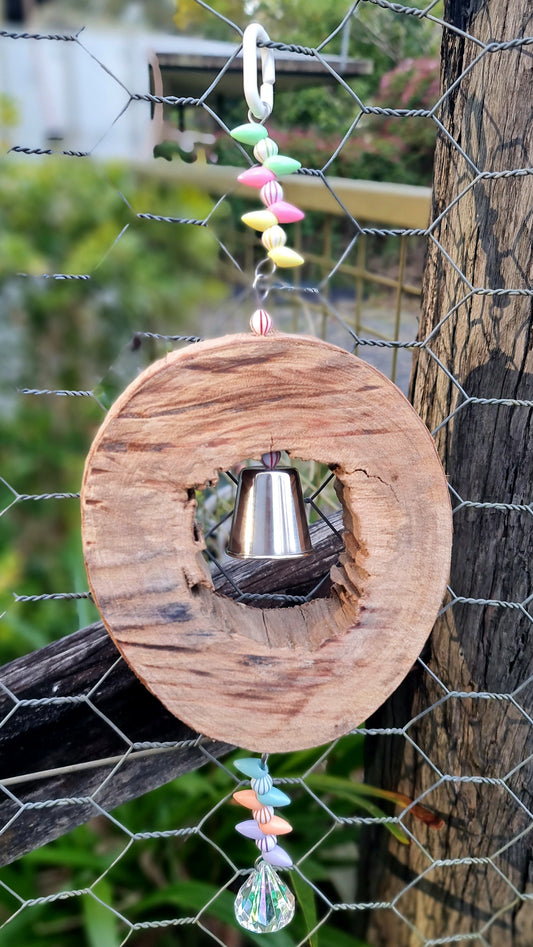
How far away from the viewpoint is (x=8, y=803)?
33.2 inches

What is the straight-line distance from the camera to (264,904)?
2.81 feet

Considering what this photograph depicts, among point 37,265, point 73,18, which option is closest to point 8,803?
point 37,265

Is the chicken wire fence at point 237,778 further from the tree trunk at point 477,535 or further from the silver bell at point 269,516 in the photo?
the silver bell at point 269,516

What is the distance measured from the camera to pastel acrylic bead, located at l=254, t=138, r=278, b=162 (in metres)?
0.66

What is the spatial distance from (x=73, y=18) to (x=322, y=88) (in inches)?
31.5

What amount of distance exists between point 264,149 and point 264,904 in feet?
2.72

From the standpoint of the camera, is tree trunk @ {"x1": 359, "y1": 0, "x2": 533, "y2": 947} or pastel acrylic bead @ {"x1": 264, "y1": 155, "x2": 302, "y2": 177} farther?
tree trunk @ {"x1": 359, "y1": 0, "x2": 533, "y2": 947}

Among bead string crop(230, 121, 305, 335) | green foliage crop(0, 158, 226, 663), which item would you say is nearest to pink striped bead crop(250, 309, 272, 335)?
bead string crop(230, 121, 305, 335)

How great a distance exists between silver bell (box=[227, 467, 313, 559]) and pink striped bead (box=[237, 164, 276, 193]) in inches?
10.7

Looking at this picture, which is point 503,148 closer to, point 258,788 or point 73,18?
point 258,788

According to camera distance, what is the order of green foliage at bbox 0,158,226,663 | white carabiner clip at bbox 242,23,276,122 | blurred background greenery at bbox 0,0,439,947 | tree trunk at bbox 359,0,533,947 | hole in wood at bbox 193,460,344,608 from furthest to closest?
green foliage at bbox 0,158,226,663 < blurred background greenery at bbox 0,0,439,947 < hole in wood at bbox 193,460,344,608 < tree trunk at bbox 359,0,533,947 < white carabiner clip at bbox 242,23,276,122

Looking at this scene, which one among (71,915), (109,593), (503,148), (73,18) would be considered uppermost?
(73,18)

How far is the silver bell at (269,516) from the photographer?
2.35ft

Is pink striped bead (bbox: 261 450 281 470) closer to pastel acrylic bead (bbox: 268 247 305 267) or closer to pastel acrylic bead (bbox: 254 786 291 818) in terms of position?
pastel acrylic bead (bbox: 268 247 305 267)
